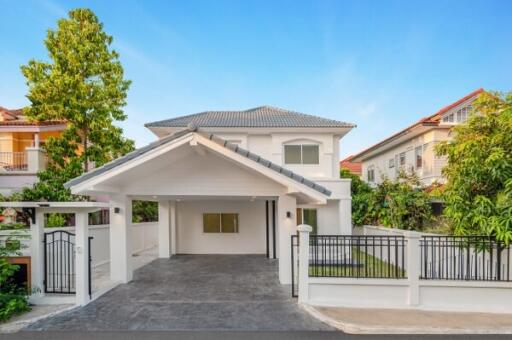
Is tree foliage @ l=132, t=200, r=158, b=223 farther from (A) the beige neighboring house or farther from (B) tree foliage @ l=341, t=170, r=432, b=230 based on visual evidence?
(A) the beige neighboring house

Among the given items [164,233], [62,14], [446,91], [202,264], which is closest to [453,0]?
[446,91]

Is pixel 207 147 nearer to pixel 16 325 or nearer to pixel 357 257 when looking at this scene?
pixel 357 257

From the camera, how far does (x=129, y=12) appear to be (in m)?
13.8

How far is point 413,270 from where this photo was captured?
21.0ft

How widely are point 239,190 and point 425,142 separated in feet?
39.9

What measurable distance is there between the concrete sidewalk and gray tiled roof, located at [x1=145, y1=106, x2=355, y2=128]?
867 cm

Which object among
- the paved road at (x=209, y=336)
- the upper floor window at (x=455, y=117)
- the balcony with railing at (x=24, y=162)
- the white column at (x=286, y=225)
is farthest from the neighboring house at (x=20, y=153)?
the upper floor window at (x=455, y=117)

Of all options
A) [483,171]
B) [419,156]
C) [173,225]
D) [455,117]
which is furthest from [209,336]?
[455,117]

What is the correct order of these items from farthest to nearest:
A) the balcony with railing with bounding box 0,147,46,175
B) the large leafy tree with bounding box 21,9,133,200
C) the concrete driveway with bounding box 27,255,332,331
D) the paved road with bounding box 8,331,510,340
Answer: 1. the balcony with railing with bounding box 0,147,46,175
2. the large leafy tree with bounding box 21,9,133,200
3. the concrete driveway with bounding box 27,255,332,331
4. the paved road with bounding box 8,331,510,340

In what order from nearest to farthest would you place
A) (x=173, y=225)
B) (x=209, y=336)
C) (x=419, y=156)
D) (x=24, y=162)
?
(x=209, y=336)
(x=173, y=225)
(x=24, y=162)
(x=419, y=156)

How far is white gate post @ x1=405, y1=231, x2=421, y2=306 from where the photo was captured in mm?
6391

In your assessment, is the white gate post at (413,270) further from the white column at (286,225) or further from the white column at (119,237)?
the white column at (119,237)

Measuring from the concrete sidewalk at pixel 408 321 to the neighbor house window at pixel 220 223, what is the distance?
7.83 metres

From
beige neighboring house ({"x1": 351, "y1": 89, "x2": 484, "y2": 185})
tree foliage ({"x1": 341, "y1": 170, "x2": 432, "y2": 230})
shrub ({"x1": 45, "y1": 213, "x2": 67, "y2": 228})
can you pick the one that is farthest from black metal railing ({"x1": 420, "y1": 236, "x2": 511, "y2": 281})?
shrub ({"x1": 45, "y1": 213, "x2": 67, "y2": 228})
